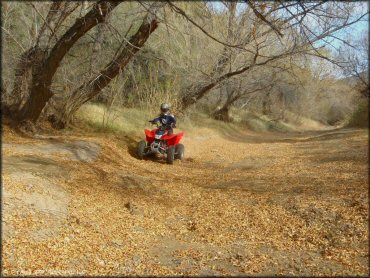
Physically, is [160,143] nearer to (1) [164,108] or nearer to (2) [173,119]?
(2) [173,119]

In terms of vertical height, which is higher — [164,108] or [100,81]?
[100,81]

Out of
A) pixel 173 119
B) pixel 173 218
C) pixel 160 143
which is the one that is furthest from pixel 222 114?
pixel 173 218

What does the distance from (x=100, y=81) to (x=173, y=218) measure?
6550mm

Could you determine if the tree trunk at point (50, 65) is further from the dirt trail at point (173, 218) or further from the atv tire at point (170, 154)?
the atv tire at point (170, 154)

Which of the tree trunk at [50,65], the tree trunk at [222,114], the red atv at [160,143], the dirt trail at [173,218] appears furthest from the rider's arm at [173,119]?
the tree trunk at [222,114]

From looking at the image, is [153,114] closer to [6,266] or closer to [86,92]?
[86,92]

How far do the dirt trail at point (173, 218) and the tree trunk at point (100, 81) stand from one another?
9.07 feet

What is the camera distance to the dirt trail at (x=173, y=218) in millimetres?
4059

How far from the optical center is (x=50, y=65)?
9.57 metres

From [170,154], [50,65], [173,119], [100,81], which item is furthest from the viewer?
[100,81]

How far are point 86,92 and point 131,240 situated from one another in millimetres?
7419

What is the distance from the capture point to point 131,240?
478cm

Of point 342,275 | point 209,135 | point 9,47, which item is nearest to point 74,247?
point 342,275

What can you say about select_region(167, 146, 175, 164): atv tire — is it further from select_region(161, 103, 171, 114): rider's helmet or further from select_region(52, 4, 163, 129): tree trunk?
select_region(52, 4, 163, 129): tree trunk
